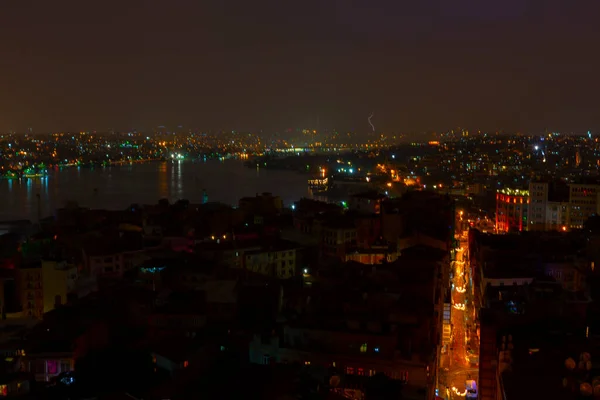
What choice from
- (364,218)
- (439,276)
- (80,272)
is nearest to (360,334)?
(439,276)

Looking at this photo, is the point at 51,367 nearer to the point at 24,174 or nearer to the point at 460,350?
the point at 460,350

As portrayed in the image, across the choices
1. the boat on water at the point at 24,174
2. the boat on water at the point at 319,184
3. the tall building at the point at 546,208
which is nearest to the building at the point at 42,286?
the tall building at the point at 546,208

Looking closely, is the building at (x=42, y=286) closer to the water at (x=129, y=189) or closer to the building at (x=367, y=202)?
the building at (x=367, y=202)

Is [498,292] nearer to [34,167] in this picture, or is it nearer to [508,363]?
[508,363]

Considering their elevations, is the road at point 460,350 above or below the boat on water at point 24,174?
below

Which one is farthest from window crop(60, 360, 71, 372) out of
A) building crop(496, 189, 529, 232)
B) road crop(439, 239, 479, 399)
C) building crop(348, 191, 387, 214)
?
building crop(496, 189, 529, 232)

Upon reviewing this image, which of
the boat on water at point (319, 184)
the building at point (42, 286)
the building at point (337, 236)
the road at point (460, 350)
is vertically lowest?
the road at point (460, 350)
